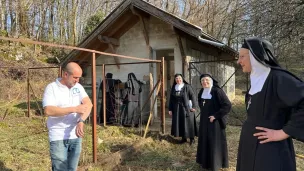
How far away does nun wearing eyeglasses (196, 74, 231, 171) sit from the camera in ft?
14.6

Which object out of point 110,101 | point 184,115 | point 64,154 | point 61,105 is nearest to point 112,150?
point 184,115

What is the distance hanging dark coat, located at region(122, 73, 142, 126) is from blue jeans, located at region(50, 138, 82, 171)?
207 inches

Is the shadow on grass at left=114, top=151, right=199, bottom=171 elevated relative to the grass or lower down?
lower down

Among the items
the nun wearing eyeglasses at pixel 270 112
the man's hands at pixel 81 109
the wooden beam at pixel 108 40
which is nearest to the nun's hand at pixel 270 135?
the nun wearing eyeglasses at pixel 270 112

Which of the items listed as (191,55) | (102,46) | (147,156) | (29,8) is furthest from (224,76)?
(29,8)

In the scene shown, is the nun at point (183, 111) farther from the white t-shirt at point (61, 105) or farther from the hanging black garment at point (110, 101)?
the white t-shirt at point (61, 105)

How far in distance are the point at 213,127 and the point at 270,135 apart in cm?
254

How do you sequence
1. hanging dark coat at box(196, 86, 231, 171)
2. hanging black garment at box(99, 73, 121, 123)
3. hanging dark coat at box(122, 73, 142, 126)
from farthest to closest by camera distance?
hanging black garment at box(99, 73, 121, 123), hanging dark coat at box(122, 73, 142, 126), hanging dark coat at box(196, 86, 231, 171)

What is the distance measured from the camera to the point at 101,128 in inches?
298

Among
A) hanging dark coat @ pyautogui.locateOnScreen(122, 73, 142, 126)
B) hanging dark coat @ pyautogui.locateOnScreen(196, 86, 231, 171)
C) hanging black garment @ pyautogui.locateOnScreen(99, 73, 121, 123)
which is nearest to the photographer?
hanging dark coat @ pyautogui.locateOnScreen(196, 86, 231, 171)

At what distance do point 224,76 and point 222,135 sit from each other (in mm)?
8683

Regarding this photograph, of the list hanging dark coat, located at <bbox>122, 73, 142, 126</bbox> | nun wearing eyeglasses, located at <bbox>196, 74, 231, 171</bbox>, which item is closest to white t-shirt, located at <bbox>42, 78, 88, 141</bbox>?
nun wearing eyeglasses, located at <bbox>196, 74, 231, 171</bbox>

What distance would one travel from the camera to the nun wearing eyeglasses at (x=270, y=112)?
187cm

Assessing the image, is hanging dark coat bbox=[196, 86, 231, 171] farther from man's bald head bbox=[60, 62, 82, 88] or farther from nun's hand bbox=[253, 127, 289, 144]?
man's bald head bbox=[60, 62, 82, 88]
